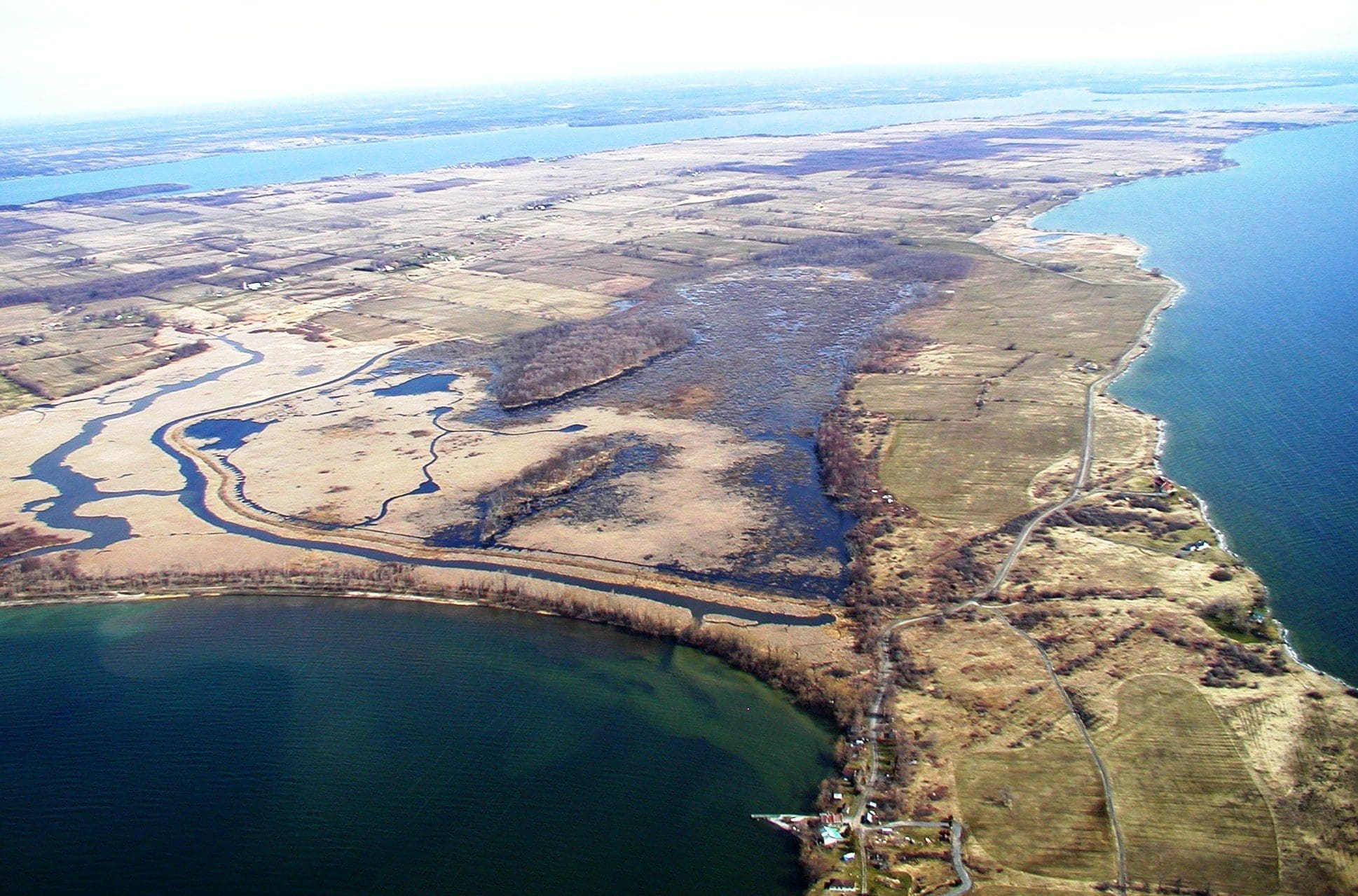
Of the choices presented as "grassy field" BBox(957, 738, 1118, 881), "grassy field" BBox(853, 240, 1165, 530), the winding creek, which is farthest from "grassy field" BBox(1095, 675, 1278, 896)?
"grassy field" BBox(853, 240, 1165, 530)

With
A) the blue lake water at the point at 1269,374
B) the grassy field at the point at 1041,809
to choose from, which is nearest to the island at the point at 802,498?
the grassy field at the point at 1041,809

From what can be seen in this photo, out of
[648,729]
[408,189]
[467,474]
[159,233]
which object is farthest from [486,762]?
[408,189]

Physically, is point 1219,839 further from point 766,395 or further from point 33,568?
point 33,568

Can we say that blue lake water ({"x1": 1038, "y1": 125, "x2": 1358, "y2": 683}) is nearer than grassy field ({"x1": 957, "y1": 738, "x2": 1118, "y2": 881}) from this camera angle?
No

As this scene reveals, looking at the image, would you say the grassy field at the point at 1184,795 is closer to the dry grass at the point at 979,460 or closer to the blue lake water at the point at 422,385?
the dry grass at the point at 979,460

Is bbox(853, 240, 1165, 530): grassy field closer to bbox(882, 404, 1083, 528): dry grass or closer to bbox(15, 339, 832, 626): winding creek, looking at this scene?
bbox(882, 404, 1083, 528): dry grass

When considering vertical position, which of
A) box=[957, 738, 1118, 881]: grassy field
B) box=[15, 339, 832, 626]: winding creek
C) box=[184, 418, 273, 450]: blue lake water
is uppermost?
box=[184, 418, 273, 450]: blue lake water
